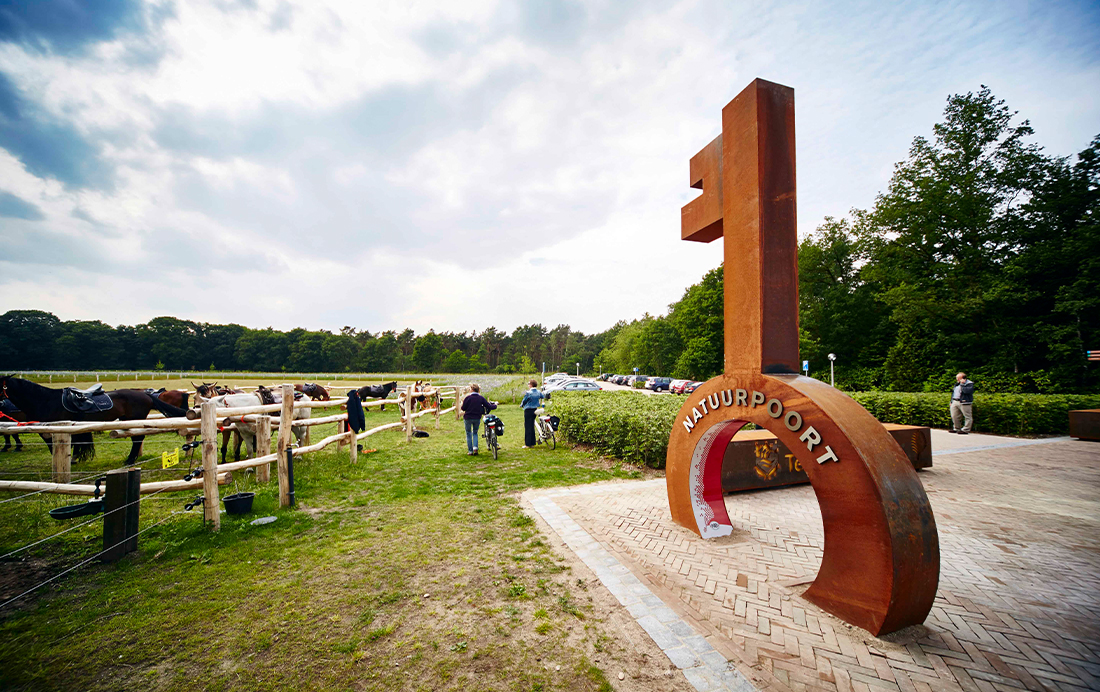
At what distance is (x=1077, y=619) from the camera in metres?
3.29

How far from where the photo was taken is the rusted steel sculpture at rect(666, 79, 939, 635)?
306 centimetres

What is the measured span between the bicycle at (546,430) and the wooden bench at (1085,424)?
14697 mm

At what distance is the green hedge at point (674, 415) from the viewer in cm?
898

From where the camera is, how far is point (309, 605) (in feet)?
11.6

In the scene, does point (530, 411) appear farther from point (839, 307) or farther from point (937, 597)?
point (839, 307)

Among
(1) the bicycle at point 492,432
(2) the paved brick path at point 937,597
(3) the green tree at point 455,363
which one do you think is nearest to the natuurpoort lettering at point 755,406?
(2) the paved brick path at point 937,597

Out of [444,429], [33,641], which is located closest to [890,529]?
[33,641]

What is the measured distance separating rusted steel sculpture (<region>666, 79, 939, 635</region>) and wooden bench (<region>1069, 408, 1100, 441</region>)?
46.5 ft

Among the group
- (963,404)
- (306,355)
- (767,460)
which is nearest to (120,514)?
(767,460)

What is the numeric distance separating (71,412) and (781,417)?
12968 mm

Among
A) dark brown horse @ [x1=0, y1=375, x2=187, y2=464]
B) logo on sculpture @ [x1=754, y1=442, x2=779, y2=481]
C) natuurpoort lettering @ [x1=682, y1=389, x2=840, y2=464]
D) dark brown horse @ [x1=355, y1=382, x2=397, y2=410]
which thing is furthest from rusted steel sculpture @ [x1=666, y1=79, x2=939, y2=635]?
dark brown horse @ [x1=355, y1=382, x2=397, y2=410]

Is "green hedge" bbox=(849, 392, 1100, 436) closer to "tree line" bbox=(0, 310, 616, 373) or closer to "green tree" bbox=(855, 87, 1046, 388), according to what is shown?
"green tree" bbox=(855, 87, 1046, 388)

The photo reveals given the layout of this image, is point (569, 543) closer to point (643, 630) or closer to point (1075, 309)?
point (643, 630)

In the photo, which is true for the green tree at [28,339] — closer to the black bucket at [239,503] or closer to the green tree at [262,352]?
the green tree at [262,352]
